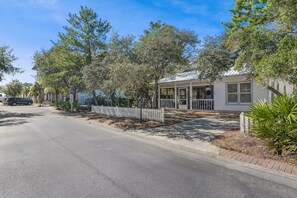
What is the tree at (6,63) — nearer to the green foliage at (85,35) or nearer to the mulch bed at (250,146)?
the green foliage at (85,35)

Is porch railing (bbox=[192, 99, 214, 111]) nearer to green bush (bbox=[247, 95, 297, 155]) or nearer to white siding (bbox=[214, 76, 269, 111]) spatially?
white siding (bbox=[214, 76, 269, 111])

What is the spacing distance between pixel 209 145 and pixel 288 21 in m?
4.69

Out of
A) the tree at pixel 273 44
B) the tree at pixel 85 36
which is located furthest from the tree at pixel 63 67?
the tree at pixel 273 44

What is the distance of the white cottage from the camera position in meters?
15.7

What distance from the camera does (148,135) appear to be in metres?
9.63

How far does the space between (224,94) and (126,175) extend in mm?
14314

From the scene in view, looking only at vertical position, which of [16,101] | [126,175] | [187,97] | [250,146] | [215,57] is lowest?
[126,175]

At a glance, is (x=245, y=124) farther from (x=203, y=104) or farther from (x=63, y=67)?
(x=63, y=67)

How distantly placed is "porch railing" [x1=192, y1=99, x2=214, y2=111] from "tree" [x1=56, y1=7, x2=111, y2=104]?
9.72 metres

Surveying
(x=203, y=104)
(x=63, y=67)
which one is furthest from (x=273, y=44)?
(x=63, y=67)

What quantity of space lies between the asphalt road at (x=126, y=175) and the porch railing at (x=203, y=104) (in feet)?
39.7

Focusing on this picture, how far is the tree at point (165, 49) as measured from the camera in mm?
12172

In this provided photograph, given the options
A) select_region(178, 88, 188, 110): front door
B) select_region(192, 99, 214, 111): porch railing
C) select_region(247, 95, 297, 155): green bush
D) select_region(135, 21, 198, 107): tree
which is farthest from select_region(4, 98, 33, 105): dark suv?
select_region(247, 95, 297, 155): green bush

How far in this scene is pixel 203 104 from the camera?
757 inches
